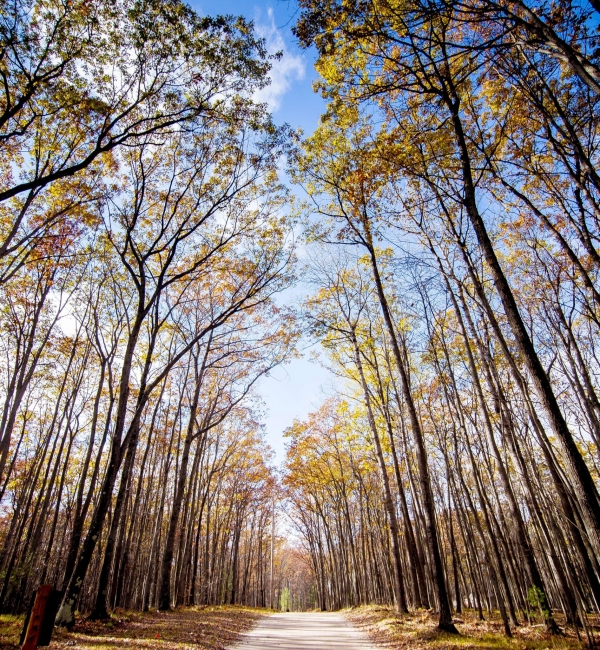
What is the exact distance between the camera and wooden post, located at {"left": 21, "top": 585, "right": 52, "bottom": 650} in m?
2.54

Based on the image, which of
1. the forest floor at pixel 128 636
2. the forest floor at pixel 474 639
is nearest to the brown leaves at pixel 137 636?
the forest floor at pixel 128 636

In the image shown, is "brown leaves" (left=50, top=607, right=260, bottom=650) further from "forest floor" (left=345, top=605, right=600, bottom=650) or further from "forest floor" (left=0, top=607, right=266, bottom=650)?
"forest floor" (left=345, top=605, right=600, bottom=650)

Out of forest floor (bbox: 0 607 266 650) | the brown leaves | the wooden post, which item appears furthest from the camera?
the brown leaves

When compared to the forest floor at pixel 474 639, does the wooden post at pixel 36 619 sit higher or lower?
higher

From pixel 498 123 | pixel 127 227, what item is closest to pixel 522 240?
pixel 498 123

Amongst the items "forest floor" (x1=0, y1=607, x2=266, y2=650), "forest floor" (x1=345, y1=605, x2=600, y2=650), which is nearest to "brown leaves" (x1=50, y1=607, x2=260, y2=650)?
"forest floor" (x1=0, y1=607, x2=266, y2=650)

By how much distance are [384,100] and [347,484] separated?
22.3 meters

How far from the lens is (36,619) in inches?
103

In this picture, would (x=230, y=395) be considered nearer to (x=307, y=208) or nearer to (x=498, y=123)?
(x=307, y=208)

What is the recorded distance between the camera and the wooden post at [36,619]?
254 centimetres

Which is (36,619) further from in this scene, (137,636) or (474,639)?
(474,639)

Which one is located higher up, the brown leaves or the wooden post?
the wooden post

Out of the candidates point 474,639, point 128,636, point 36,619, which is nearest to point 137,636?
point 128,636

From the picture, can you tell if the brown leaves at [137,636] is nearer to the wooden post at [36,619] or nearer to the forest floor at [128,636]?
the forest floor at [128,636]
